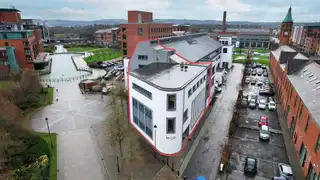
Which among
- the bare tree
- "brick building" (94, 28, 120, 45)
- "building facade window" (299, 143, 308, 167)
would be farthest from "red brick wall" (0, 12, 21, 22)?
"building facade window" (299, 143, 308, 167)

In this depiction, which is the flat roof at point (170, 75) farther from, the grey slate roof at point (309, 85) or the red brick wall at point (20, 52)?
the red brick wall at point (20, 52)

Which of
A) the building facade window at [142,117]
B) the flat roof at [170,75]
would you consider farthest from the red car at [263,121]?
the building facade window at [142,117]

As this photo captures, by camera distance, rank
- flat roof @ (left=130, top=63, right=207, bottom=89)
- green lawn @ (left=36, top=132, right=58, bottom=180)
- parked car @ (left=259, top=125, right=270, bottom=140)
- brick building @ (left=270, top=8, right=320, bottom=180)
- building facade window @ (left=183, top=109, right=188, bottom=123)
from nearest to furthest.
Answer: brick building @ (left=270, top=8, right=320, bottom=180) < green lawn @ (left=36, top=132, right=58, bottom=180) < flat roof @ (left=130, top=63, right=207, bottom=89) < building facade window @ (left=183, top=109, right=188, bottom=123) < parked car @ (left=259, top=125, right=270, bottom=140)

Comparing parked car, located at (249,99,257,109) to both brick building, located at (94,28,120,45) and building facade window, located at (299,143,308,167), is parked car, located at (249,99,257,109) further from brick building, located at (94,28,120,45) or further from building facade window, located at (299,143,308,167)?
brick building, located at (94,28,120,45)

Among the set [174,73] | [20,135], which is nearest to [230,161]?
[174,73]

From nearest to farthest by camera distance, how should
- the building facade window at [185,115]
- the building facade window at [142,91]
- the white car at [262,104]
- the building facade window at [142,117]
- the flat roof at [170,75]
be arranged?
the flat roof at [170,75] → the building facade window at [142,91] → the building facade window at [185,115] → the building facade window at [142,117] → the white car at [262,104]

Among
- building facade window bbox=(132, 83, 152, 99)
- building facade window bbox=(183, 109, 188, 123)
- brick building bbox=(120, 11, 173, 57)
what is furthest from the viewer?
brick building bbox=(120, 11, 173, 57)
